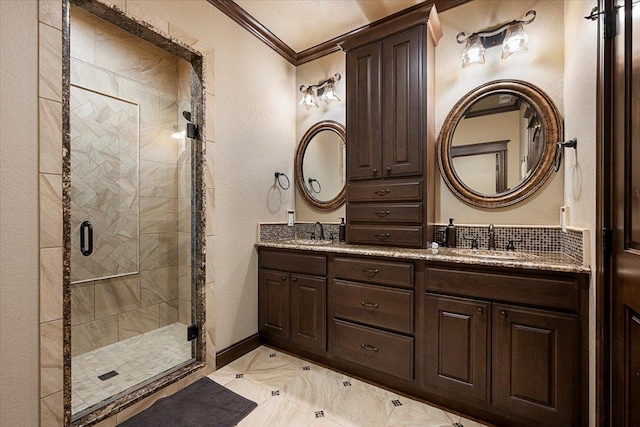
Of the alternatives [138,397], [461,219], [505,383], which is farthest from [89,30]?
[505,383]

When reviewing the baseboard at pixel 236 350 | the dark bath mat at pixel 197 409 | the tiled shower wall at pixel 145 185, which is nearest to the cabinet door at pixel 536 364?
the dark bath mat at pixel 197 409

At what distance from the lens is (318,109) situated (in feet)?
9.85

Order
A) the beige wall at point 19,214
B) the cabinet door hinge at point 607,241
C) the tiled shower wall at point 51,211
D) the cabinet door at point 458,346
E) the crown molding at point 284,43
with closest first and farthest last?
1. the cabinet door hinge at point 607,241
2. the beige wall at point 19,214
3. the tiled shower wall at point 51,211
4. the cabinet door at point 458,346
5. the crown molding at point 284,43

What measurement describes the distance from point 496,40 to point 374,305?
2.13 meters

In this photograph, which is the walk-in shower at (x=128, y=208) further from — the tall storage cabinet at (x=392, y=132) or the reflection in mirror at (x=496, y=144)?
the reflection in mirror at (x=496, y=144)

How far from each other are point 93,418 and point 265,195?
1867 mm

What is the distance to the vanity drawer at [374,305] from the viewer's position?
1858 mm

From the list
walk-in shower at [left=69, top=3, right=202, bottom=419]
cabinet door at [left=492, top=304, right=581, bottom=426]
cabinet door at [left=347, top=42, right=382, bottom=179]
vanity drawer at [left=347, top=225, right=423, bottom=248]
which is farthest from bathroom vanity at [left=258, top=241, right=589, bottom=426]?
walk-in shower at [left=69, top=3, right=202, bottom=419]

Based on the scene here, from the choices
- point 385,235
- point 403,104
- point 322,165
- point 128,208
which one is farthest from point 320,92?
point 128,208

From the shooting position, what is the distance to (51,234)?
1423mm

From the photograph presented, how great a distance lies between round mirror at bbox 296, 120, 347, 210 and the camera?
9.40 feet

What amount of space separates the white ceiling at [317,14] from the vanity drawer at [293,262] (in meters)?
2.01

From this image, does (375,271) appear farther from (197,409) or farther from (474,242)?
(197,409)

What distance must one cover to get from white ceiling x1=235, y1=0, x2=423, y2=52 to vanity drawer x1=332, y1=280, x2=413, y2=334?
7.21ft
